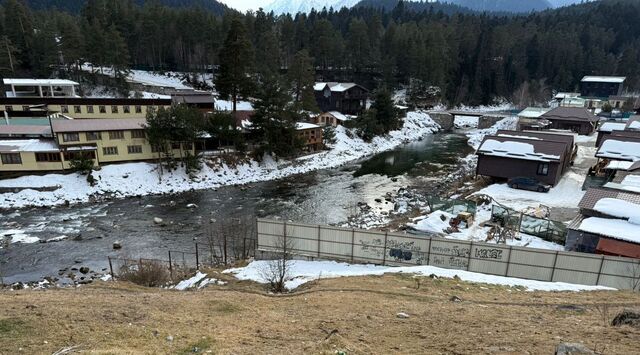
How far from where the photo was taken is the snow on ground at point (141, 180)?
3030 centimetres

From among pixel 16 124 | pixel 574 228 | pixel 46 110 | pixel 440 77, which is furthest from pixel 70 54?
pixel 440 77

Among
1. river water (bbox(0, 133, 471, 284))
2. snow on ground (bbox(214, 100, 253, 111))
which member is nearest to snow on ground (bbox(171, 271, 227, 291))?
river water (bbox(0, 133, 471, 284))

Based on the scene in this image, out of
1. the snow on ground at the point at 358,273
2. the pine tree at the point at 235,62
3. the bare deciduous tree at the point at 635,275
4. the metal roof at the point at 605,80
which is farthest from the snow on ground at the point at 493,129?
the snow on ground at the point at 358,273

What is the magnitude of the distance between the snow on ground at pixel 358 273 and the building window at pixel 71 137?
2593 centimetres

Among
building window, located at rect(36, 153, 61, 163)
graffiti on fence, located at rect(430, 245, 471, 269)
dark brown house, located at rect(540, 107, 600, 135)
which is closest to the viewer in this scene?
graffiti on fence, located at rect(430, 245, 471, 269)

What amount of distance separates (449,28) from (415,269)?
315 feet

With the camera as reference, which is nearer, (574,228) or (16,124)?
(574,228)

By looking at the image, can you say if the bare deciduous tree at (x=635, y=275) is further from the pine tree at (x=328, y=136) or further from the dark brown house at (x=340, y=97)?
the dark brown house at (x=340, y=97)

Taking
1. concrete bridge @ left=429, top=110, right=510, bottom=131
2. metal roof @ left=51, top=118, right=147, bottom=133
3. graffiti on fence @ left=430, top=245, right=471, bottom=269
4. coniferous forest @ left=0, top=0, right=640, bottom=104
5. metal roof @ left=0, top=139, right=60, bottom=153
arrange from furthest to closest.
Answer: concrete bridge @ left=429, top=110, right=510, bottom=131 → coniferous forest @ left=0, top=0, right=640, bottom=104 → metal roof @ left=51, top=118, right=147, bottom=133 → metal roof @ left=0, top=139, right=60, bottom=153 → graffiti on fence @ left=430, top=245, right=471, bottom=269

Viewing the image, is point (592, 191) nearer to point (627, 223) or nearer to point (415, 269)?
point (627, 223)

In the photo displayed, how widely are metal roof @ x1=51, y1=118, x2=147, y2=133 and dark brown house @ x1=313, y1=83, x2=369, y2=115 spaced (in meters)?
33.1

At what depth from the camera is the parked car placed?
28984mm

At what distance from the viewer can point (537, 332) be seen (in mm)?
9305

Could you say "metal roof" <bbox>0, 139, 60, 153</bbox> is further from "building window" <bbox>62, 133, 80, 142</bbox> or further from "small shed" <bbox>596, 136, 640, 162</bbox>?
"small shed" <bbox>596, 136, 640, 162</bbox>
